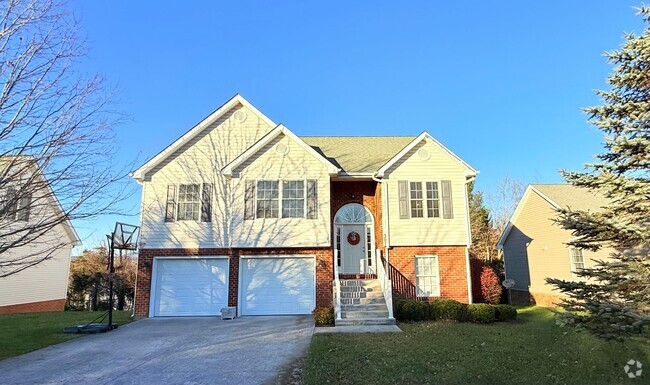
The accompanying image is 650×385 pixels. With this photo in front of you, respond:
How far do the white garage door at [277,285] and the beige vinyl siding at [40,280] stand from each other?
9765mm

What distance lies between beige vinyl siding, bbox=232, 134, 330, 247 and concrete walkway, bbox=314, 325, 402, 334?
3.67 meters

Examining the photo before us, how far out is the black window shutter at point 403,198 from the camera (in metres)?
15.3

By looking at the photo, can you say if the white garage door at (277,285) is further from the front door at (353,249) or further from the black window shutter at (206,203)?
the black window shutter at (206,203)

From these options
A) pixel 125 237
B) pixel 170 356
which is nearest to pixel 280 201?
pixel 125 237

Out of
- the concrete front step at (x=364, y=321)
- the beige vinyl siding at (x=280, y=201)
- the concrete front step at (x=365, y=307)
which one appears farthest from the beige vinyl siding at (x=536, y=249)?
the beige vinyl siding at (x=280, y=201)

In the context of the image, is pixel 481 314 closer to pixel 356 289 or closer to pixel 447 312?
pixel 447 312

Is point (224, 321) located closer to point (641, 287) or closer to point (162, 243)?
point (162, 243)

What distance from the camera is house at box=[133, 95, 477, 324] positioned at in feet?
48.5

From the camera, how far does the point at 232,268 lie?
48.9 feet

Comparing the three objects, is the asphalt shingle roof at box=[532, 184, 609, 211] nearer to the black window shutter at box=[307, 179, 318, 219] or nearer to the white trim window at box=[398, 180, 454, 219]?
the white trim window at box=[398, 180, 454, 219]

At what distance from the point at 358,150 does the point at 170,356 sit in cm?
1229

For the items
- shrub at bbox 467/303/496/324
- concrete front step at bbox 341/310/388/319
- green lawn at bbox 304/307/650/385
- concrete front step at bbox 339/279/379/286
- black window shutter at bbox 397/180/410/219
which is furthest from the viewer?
black window shutter at bbox 397/180/410/219

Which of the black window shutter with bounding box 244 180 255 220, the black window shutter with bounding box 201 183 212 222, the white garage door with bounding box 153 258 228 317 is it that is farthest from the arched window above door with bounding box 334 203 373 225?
the black window shutter with bounding box 201 183 212 222

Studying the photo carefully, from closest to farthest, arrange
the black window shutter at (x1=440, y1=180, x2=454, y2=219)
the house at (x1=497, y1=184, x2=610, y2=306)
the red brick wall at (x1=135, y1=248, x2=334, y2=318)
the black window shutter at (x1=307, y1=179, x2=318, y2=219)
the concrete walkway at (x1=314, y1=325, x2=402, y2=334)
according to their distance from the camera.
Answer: the concrete walkway at (x1=314, y1=325, x2=402, y2=334), the red brick wall at (x1=135, y1=248, x2=334, y2=318), the black window shutter at (x1=307, y1=179, x2=318, y2=219), the black window shutter at (x1=440, y1=180, x2=454, y2=219), the house at (x1=497, y1=184, x2=610, y2=306)
